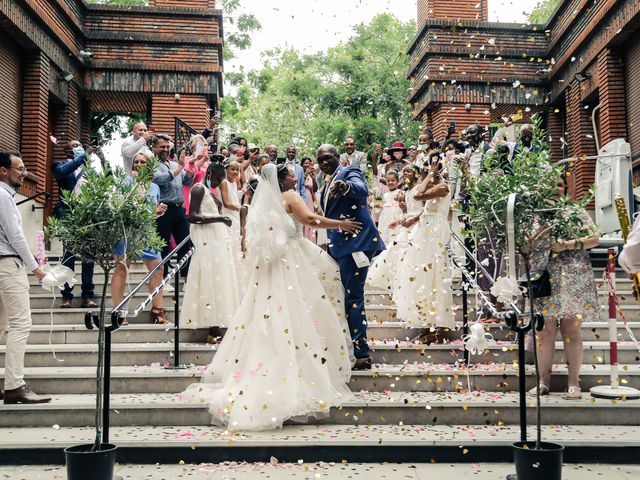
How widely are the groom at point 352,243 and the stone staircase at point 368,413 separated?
45 cm

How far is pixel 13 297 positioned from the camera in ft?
18.8

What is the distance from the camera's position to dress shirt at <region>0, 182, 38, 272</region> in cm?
569

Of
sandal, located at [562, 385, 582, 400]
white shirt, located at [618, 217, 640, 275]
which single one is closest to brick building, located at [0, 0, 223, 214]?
sandal, located at [562, 385, 582, 400]

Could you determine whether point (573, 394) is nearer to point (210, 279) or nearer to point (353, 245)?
point (353, 245)

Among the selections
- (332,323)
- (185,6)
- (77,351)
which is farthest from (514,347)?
(185,6)

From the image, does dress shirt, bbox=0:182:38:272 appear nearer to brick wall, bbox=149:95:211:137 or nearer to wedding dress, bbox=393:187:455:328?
wedding dress, bbox=393:187:455:328

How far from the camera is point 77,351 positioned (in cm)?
690

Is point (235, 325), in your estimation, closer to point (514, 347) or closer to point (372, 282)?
point (514, 347)

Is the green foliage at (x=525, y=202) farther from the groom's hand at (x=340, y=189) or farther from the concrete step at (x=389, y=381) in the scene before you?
the concrete step at (x=389, y=381)

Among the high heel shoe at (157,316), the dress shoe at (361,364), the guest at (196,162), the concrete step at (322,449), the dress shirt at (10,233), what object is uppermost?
the guest at (196,162)

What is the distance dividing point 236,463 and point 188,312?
275 centimetres

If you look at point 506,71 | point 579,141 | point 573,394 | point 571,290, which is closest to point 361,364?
point 573,394

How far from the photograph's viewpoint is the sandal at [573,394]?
5891 millimetres

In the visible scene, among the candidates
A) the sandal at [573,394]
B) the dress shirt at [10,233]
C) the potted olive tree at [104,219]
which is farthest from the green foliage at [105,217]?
the sandal at [573,394]
